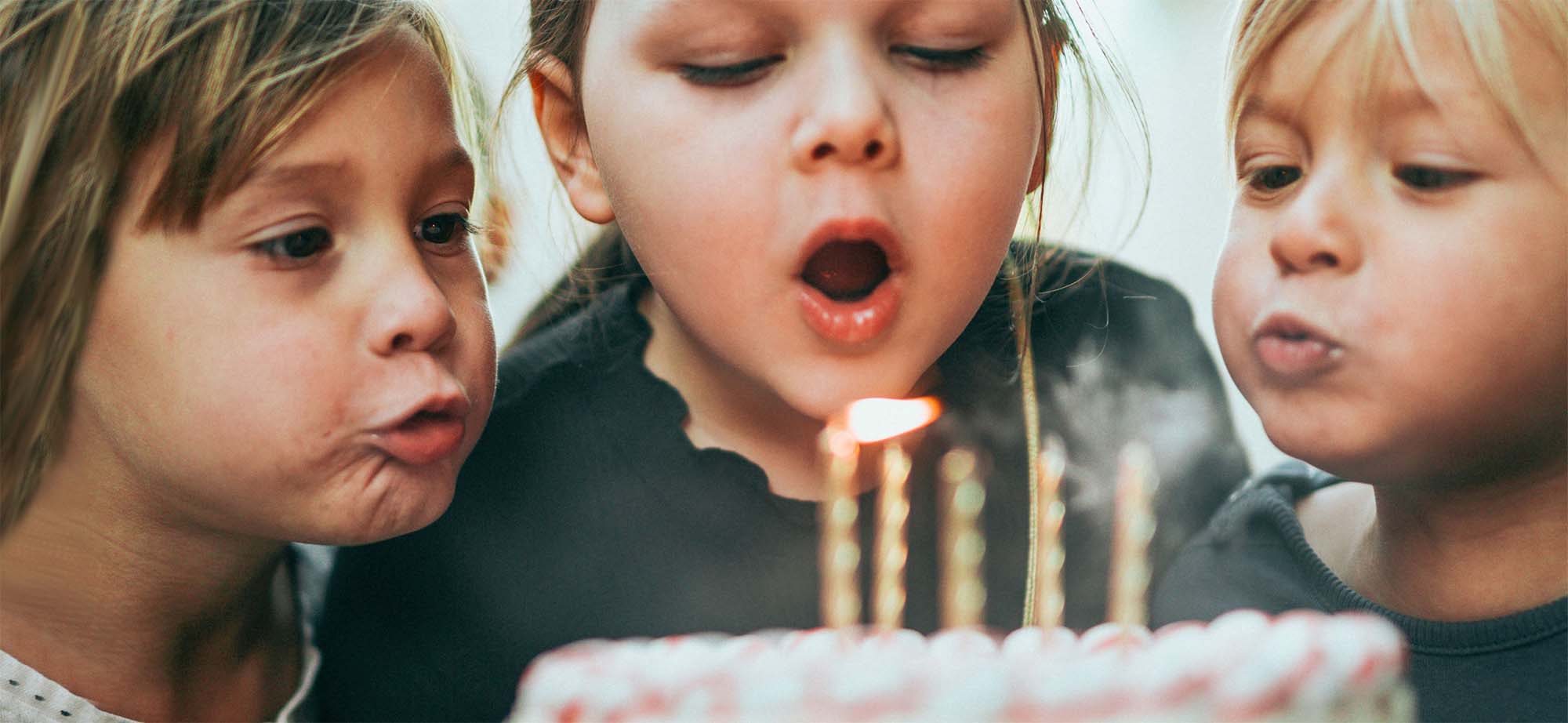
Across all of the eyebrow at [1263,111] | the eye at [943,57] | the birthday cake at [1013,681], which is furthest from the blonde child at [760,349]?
the birthday cake at [1013,681]

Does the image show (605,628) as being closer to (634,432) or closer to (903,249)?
(634,432)

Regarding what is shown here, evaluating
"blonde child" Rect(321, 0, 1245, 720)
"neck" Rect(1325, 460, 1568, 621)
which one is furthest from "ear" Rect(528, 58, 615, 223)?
"neck" Rect(1325, 460, 1568, 621)

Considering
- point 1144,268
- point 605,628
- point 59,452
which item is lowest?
point 605,628

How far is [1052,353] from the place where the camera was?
83cm

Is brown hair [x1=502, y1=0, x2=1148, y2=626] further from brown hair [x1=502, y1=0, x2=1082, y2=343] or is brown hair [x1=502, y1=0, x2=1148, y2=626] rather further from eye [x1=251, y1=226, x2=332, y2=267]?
eye [x1=251, y1=226, x2=332, y2=267]

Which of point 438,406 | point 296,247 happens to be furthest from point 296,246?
point 438,406

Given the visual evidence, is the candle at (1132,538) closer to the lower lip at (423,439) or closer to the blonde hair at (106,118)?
the lower lip at (423,439)

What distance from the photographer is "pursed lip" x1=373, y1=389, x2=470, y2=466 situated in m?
0.65

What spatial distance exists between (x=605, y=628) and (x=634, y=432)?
125 mm

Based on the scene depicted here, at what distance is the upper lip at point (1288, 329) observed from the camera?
601mm

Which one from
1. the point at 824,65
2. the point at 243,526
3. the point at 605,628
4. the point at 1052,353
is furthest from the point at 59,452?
the point at 1052,353

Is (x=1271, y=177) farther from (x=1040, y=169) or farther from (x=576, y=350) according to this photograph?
(x=576, y=350)

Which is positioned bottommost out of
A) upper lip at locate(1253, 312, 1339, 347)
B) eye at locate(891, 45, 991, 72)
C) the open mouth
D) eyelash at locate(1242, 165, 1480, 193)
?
upper lip at locate(1253, 312, 1339, 347)

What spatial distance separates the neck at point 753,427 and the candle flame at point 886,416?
0.15 feet
